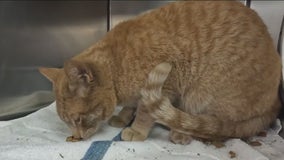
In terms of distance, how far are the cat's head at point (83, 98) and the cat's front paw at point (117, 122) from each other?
6.0 inches

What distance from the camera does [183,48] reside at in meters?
1.67

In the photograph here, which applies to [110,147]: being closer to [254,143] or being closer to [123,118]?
[123,118]

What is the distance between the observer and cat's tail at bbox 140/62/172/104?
5.22 feet

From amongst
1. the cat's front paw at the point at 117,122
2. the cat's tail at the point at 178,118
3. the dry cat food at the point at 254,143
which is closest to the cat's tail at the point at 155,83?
the cat's tail at the point at 178,118

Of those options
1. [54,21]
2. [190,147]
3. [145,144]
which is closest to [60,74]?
[145,144]

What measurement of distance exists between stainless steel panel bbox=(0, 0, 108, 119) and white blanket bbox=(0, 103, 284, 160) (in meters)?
0.24

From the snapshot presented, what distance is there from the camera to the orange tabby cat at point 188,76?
1.63 meters

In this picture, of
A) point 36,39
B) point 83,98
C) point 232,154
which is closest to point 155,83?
point 83,98

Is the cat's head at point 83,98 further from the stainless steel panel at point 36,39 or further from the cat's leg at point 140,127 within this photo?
the stainless steel panel at point 36,39

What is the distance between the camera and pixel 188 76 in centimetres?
169

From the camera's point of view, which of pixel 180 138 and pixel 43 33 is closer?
pixel 180 138

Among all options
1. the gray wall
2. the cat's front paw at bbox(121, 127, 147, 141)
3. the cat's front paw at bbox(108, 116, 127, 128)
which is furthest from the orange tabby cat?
the gray wall

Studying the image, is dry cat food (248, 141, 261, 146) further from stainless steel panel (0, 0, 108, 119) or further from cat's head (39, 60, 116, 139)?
stainless steel panel (0, 0, 108, 119)

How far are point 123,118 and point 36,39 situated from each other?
647 millimetres
